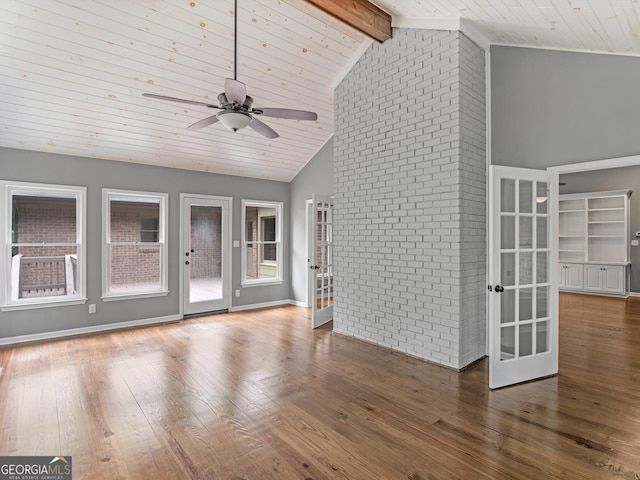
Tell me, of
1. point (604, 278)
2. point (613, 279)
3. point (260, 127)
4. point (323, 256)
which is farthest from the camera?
point (604, 278)

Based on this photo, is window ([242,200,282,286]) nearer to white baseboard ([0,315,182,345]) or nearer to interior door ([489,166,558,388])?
white baseboard ([0,315,182,345])

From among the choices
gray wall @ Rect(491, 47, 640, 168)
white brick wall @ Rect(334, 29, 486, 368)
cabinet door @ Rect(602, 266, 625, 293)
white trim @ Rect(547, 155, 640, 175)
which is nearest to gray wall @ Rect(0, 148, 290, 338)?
white brick wall @ Rect(334, 29, 486, 368)

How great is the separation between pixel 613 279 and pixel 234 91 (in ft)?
29.6

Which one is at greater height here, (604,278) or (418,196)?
(418,196)

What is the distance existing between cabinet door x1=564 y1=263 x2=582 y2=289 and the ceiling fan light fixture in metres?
8.71

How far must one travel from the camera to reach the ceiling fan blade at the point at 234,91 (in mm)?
2617

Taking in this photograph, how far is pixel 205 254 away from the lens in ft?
20.3

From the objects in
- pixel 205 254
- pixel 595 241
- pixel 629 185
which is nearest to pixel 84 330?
pixel 205 254

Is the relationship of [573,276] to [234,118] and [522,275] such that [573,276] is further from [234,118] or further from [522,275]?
[234,118]

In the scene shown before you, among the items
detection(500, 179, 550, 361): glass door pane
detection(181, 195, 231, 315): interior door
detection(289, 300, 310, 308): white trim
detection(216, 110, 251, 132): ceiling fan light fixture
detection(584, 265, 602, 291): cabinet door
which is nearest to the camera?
detection(216, 110, 251, 132): ceiling fan light fixture

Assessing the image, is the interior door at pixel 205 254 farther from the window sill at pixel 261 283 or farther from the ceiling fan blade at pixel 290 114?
the ceiling fan blade at pixel 290 114

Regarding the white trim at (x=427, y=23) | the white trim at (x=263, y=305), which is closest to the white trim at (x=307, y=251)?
the white trim at (x=263, y=305)

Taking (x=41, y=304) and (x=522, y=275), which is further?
(x=41, y=304)

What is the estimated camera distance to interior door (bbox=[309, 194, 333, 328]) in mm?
5504
